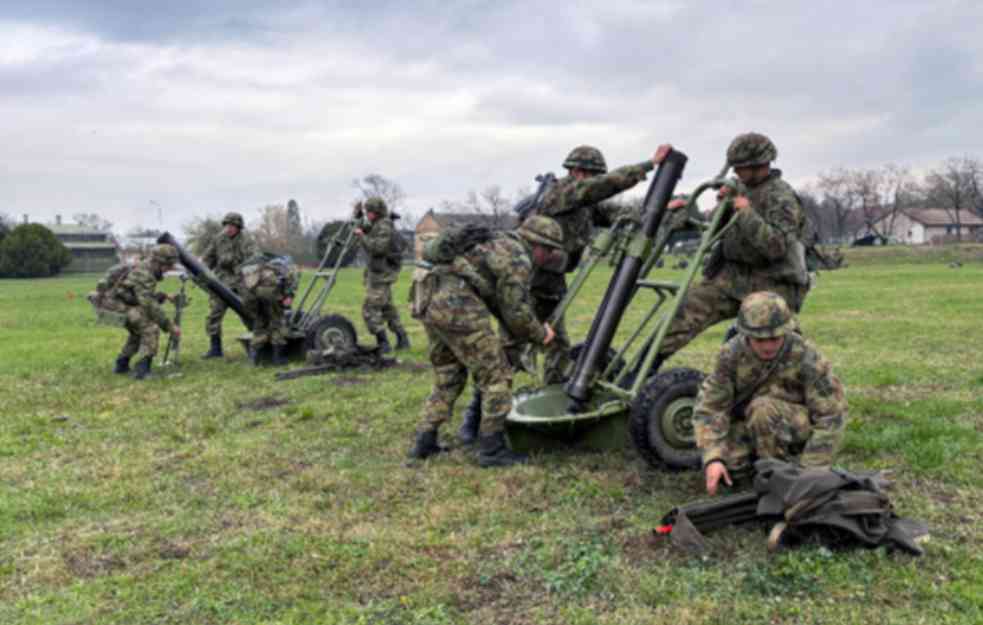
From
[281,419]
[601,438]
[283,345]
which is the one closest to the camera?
[601,438]

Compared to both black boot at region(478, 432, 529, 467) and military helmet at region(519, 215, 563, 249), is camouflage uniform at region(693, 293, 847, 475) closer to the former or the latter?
black boot at region(478, 432, 529, 467)

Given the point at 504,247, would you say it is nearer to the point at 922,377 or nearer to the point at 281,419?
the point at 281,419

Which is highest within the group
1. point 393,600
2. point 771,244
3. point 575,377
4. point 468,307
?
point 771,244

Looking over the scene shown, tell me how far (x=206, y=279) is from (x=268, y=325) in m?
1.13

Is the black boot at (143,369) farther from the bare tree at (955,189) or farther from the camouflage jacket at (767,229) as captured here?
the bare tree at (955,189)

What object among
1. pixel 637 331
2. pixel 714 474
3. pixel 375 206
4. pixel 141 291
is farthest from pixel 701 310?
pixel 141 291

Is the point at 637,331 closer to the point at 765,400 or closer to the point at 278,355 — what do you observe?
the point at 765,400

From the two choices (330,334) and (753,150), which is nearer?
(753,150)

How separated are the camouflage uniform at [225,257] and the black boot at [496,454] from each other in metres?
7.22

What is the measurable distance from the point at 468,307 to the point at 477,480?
1172 millimetres

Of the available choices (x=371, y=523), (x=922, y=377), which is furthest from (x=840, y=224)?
(x=371, y=523)

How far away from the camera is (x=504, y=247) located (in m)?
5.83

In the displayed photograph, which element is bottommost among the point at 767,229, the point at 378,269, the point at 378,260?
the point at 378,269

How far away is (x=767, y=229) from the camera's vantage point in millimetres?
5320
